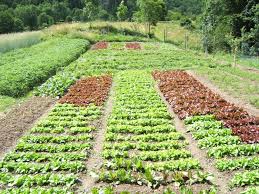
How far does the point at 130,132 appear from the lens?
1278 centimetres

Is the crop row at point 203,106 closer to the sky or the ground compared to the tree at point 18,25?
closer to the ground

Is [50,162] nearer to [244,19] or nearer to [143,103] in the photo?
[143,103]

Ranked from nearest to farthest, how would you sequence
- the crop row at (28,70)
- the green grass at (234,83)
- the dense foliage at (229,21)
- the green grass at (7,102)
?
the green grass at (7,102) → the green grass at (234,83) → the crop row at (28,70) → the dense foliage at (229,21)

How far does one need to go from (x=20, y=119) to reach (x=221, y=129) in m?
8.14

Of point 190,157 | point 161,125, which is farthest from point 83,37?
point 190,157

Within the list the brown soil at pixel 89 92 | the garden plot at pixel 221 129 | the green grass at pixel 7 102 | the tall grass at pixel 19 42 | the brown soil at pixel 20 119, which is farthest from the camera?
the tall grass at pixel 19 42

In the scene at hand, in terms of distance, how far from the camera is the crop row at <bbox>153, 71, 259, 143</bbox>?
12.3 metres

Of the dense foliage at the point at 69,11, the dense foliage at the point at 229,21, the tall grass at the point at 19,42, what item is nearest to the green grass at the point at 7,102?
the tall grass at the point at 19,42

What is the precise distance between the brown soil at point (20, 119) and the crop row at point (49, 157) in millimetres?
489

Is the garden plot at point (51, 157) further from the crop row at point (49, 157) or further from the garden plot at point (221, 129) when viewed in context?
the garden plot at point (221, 129)

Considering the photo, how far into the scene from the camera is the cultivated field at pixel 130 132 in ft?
29.8

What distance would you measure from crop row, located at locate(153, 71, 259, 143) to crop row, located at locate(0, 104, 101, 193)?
426 centimetres

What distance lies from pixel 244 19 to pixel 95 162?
39.6 m

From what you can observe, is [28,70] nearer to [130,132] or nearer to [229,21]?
[130,132]
